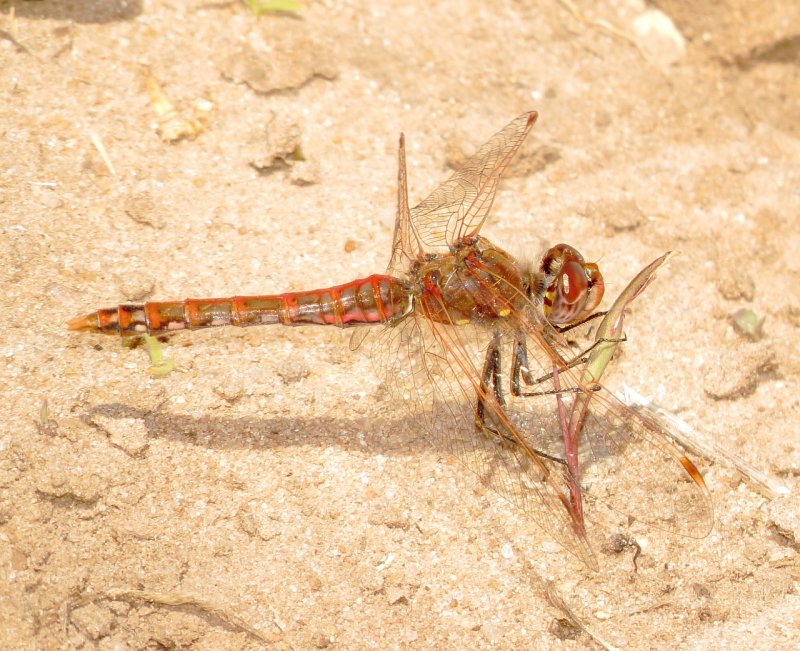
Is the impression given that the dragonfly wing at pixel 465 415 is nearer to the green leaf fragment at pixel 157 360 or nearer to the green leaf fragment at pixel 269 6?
the green leaf fragment at pixel 157 360

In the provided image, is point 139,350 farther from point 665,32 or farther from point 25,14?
point 665,32

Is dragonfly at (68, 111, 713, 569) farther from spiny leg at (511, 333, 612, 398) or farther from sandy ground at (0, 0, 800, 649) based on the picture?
sandy ground at (0, 0, 800, 649)

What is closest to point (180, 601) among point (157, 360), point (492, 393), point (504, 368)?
point (157, 360)

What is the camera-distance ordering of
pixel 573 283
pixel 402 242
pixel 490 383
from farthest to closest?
pixel 402 242 < pixel 490 383 < pixel 573 283

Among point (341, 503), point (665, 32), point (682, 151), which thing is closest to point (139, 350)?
A: point (341, 503)

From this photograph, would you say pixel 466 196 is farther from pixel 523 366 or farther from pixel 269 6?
pixel 269 6

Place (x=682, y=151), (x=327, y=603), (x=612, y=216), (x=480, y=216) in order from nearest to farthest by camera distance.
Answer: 1. (x=327, y=603)
2. (x=480, y=216)
3. (x=612, y=216)
4. (x=682, y=151)
